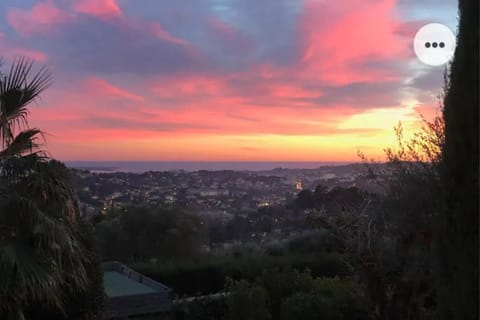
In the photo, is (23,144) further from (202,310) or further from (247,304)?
(202,310)

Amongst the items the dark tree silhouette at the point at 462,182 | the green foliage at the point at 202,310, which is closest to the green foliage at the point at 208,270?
the green foliage at the point at 202,310

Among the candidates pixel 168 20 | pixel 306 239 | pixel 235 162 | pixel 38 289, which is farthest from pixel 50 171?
pixel 235 162

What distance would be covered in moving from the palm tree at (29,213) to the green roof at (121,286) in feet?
8.53

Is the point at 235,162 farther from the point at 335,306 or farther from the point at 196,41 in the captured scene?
the point at 335,306

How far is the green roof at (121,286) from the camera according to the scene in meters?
8.45

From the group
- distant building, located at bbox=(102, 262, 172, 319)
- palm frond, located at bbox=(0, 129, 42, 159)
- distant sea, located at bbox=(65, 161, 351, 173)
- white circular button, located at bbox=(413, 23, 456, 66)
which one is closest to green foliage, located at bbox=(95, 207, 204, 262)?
distant sea, located at bbox=(65, 161, 351, 173)

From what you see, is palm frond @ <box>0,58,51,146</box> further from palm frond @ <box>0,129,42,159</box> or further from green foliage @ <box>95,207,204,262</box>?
green foliage @ <box>95,207,204,262</box>

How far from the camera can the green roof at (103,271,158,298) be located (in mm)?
8445

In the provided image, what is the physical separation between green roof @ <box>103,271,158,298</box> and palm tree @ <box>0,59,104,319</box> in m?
2.60

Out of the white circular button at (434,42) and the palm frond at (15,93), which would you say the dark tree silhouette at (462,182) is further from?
the palm frond at (15,93)

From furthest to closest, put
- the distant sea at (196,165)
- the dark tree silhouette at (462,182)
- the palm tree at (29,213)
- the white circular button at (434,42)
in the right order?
the distant sea at (196,165)
the white circular button at (434,42)
the palm tree at (29,213)
the dark tree silhouette at (462,182)

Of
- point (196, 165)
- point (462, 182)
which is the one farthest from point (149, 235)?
point (462, 182)

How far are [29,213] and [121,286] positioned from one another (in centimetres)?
459

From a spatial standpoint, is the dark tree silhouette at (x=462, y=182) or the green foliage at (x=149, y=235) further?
the green foliage at (x=149, y=235)
